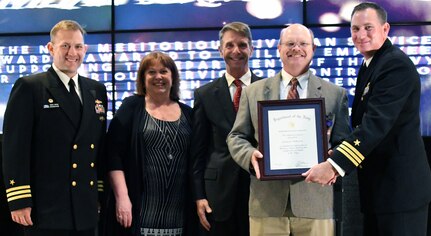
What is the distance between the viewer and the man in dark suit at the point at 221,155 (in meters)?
3.13

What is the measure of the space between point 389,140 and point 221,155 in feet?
3.01

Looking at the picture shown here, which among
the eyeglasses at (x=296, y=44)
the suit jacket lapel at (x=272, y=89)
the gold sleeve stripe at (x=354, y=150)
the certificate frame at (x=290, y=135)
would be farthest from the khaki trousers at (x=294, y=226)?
the eyeglasses at (x=296, y=44)

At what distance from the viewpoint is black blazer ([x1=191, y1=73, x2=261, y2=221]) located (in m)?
3.12

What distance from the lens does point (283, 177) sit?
2.58 metres

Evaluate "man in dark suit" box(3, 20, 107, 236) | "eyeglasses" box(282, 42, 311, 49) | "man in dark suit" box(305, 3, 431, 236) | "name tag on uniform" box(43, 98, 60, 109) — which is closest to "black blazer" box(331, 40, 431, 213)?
"man in dark suit" box(305, 3, 431, 236)

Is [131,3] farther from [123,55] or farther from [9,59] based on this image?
[9,59]

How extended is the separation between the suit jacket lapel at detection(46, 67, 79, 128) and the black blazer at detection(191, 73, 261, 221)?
724mm

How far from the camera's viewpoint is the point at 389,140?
110 inches

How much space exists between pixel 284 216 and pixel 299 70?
2.40ft

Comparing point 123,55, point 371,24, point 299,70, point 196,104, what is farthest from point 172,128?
point 123,55

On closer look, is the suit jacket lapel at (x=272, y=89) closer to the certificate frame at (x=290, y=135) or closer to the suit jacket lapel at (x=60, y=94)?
the certificate frame at (x=290, y=135)

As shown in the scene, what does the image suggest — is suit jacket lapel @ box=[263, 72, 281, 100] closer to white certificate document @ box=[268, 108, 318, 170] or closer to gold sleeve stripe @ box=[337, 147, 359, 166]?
white certificate document @ box=[268, 108, 318, 170]

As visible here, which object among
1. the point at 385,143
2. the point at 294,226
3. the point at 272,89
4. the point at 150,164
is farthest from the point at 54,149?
the point at 385,143

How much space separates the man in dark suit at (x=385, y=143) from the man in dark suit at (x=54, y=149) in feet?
4.17
